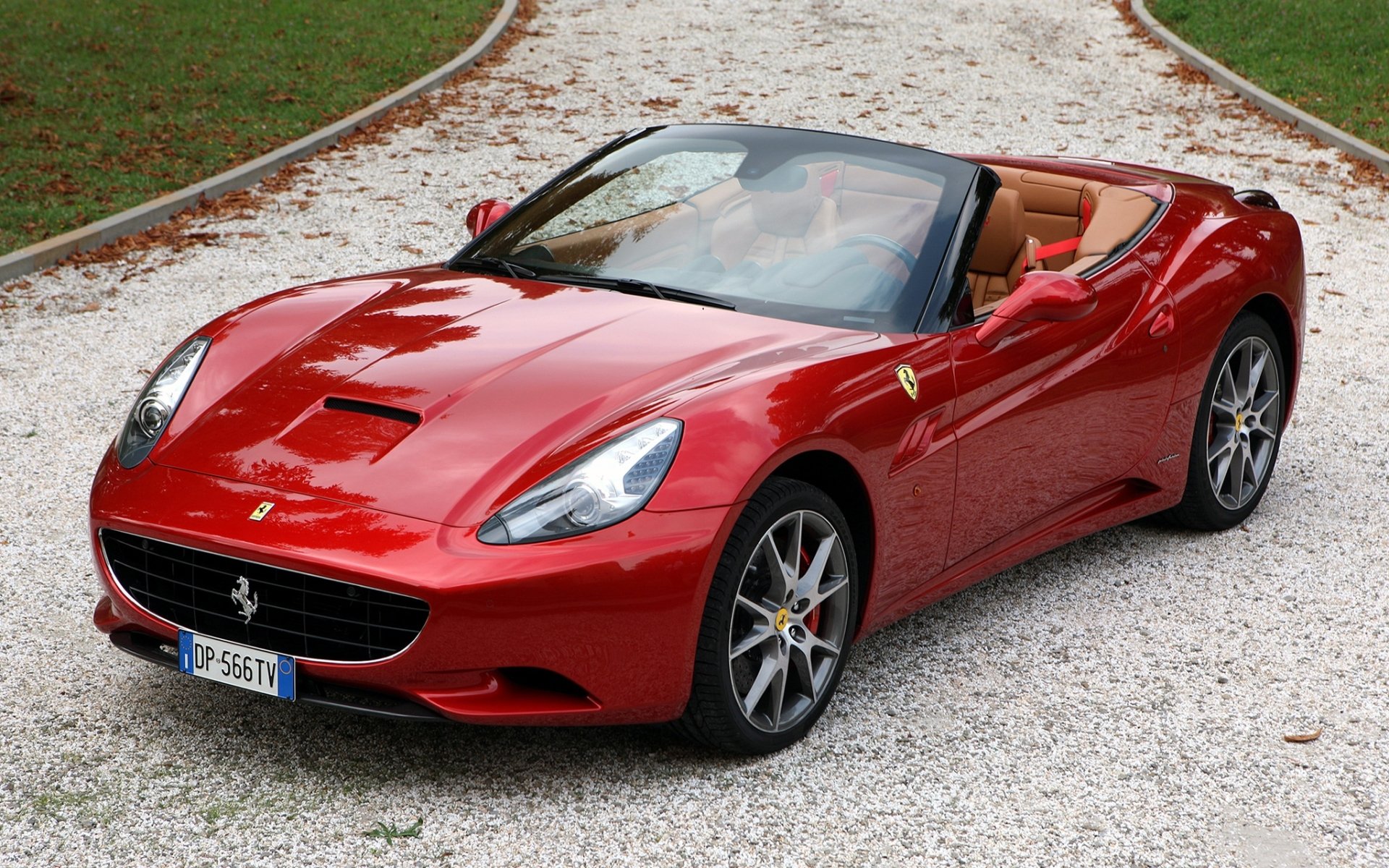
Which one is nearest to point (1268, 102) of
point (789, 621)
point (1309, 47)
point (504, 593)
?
point (1309, 47)

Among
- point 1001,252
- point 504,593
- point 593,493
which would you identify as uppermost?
point 1001,252

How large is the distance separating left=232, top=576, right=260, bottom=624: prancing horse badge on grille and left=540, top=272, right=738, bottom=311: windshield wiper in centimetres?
140

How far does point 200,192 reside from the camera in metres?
9.72

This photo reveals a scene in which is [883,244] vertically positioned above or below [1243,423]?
above

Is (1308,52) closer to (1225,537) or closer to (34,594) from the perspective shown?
(1225,537)

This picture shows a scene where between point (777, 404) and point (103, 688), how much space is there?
196 cm

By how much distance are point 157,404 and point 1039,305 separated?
2.35 m

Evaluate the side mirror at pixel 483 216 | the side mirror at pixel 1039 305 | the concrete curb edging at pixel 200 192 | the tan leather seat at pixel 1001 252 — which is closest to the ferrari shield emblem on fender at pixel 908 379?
the side mirror at pixel 1039 305

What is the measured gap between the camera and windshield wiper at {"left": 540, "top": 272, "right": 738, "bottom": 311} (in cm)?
390

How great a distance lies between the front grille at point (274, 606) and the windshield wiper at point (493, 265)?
1.41 m

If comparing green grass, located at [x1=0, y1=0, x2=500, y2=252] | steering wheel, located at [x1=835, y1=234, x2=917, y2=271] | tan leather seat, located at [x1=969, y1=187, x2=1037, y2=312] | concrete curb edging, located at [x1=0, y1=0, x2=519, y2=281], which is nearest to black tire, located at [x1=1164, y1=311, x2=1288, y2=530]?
tan leather seat, located at [x1=969, y1=187, x2=1037, y2=312]

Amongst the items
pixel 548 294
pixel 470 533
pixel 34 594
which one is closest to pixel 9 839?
pixel 470 533

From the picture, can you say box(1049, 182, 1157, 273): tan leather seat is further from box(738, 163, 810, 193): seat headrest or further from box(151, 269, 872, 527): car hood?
box(151, 269, 872, 527): car hood

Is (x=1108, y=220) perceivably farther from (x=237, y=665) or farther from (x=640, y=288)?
(x=237, y=665)
